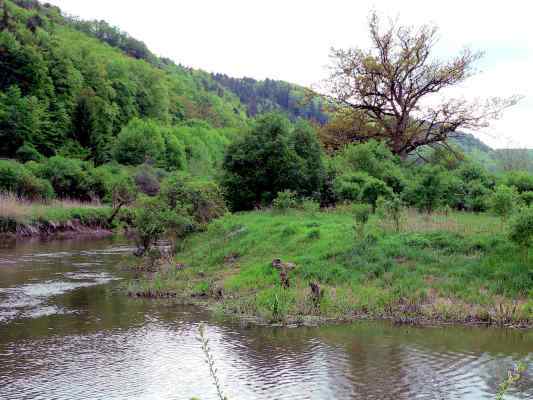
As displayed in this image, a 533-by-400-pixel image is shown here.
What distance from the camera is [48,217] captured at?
42531mm

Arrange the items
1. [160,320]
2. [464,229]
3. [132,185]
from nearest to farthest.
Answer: [160,320], [464,229], [132,185]

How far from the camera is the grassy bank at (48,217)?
39531mm

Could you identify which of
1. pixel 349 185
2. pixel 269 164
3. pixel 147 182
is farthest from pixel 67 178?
pixel 349 185

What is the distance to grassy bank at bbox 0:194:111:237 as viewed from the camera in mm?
39531

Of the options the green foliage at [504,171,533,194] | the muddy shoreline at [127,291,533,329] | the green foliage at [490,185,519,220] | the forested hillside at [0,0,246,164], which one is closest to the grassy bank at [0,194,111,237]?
the forested hillside at [0,0,246,164]

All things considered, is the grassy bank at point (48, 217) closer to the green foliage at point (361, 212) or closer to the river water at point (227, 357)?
the river water at point (227, 357)

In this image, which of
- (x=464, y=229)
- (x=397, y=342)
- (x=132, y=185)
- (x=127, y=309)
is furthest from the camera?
(x=132, y=185)

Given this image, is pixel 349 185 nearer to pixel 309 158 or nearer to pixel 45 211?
pixel 309 158

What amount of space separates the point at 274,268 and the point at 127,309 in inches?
202

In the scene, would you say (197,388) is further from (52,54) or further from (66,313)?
(52,54)

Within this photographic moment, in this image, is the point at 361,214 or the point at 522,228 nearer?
the point at 522,228

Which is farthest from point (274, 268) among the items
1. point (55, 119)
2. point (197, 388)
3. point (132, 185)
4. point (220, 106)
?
point (220, 106)

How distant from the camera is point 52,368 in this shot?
1191 cm

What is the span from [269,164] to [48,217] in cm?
1936
